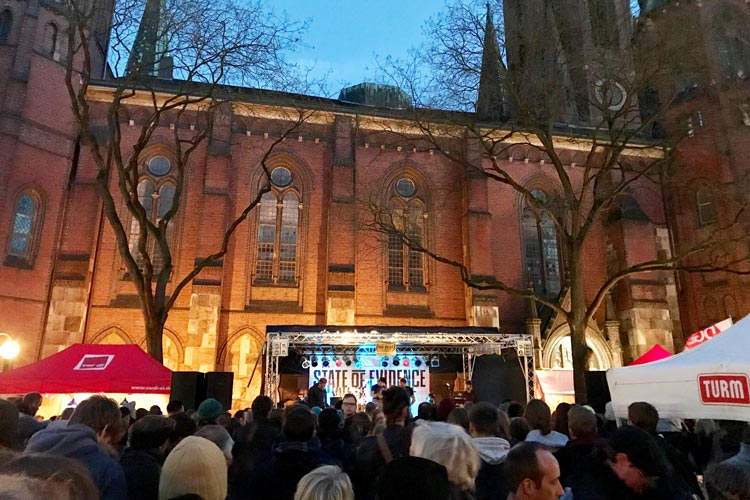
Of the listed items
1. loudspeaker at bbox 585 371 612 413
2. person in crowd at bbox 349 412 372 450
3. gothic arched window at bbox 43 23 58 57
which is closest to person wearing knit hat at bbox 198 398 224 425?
person in crowd at bbox 349 412 372 450

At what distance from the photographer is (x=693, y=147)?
2400 centimetres

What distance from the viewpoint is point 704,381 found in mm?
5277

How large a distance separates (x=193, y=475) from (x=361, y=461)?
168 cm

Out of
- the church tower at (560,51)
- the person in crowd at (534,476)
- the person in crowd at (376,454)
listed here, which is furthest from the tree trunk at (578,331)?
the person in crowd at (534,476)

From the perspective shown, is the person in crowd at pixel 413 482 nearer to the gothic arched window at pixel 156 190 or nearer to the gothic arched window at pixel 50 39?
the gothic arched window at pixel 156 190

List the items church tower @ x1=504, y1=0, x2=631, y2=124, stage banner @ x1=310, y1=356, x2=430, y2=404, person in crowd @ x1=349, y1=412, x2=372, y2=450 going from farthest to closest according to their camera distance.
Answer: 1. stage banner @ x1=310, y1=356, x2=430, y2=404
2. church tower @ x1=504, y1=0, x2=631, y2=124
3. person in crowd @ x1=349, y1=412, x2=372, y2=450

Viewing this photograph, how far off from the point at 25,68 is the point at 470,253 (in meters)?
17.7

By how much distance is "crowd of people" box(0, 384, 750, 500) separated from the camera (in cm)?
179

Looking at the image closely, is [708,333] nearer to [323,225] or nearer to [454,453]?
[454,453]

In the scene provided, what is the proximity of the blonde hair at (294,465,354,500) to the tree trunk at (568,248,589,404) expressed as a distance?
1160cm

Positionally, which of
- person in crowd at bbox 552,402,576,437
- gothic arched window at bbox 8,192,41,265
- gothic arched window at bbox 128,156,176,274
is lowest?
person in crowd at bbox 552,402,576,437

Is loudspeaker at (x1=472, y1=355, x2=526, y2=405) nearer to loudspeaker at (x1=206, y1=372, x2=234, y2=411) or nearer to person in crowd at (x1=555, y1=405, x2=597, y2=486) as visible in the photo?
loudspeaker at (x1=206, y1=372, x2=234, y2=411)

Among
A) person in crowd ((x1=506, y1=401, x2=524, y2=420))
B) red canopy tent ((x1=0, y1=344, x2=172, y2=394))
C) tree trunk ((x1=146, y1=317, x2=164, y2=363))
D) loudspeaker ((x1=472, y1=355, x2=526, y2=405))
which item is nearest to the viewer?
person in crowd ((x1=506, y1=401, x2=524, y2=420))

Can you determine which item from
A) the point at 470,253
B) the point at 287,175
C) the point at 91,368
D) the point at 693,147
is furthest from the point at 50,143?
the point at 693,147
